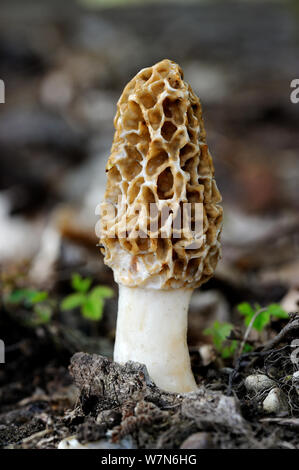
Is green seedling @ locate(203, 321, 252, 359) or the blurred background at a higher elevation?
the blurred background

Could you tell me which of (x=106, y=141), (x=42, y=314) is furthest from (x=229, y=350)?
→ (x=106, y=141)

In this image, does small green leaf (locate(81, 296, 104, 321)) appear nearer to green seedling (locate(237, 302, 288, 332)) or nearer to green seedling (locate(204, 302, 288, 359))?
green seedling (locate(204, 302, 288, 359))

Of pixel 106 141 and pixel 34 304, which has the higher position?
pixel 106 141

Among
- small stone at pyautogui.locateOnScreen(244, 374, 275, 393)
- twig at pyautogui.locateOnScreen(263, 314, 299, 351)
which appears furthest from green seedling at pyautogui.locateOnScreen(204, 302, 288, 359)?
small stone at pyautogui.locateOnScreen(244, 374, 275, 393)

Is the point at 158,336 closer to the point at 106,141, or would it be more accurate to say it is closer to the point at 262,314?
the point at 262,314

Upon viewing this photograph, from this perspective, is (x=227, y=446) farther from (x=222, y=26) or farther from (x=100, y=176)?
(x=222, y=26)

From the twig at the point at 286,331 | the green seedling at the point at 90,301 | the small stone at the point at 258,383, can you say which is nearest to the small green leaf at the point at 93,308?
the green seedling at the point at 90,301

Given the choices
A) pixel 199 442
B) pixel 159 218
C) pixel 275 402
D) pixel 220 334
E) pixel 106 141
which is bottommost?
pixel 199 442
